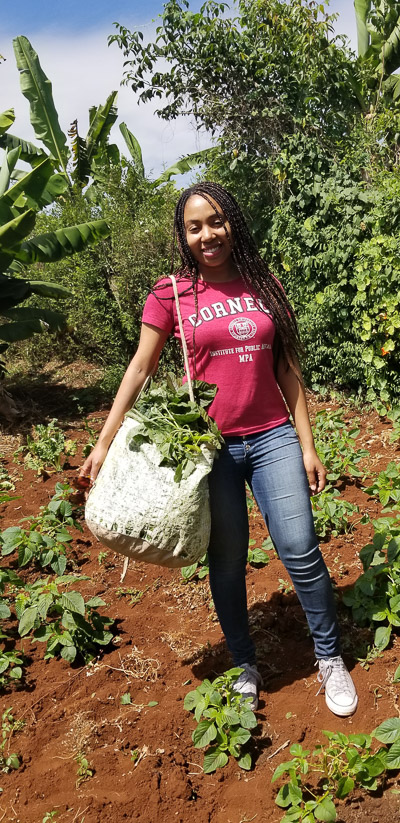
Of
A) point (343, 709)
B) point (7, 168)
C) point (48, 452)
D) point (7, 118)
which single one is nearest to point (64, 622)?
point (343, 709)

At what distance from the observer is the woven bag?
2.03m

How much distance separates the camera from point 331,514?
360 centimetres

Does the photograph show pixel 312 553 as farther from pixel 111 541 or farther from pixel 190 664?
pixel 190 664

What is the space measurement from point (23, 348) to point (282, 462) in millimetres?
9432

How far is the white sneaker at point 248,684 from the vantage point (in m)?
2.49

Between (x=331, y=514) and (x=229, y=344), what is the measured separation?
1.72 metres

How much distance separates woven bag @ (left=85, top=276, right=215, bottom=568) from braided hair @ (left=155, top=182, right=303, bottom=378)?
52 cm

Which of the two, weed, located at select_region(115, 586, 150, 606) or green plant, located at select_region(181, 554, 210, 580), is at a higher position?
green plant, located at select_region(181, 554, 210, 580)

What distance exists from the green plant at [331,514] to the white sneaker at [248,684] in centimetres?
125

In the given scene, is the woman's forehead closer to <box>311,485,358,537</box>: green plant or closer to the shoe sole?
the shoe sole

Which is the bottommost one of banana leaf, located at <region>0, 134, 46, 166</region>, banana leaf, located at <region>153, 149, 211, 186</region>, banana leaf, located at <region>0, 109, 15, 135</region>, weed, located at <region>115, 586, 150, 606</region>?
weed, located at <region>115, 586, 150, 606</region>

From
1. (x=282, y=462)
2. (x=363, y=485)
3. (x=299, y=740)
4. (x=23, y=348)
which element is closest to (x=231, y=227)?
(x=282, y=462)

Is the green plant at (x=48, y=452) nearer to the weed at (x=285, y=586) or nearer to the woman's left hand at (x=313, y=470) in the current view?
the weed at (x=285, y=586)

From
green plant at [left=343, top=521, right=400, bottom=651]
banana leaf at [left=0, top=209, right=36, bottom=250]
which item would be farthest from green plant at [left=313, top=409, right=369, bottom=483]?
banana leaf at [left=0, top=209, right=36, bottom=250]
